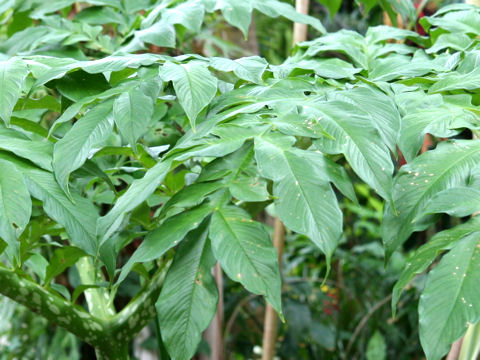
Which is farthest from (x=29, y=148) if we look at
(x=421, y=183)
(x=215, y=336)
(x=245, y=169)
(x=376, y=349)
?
(x=376, y=349)

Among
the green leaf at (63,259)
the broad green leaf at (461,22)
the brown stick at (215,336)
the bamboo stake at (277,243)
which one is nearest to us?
the green leaf at (63,259)

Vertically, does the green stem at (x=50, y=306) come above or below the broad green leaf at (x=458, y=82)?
below

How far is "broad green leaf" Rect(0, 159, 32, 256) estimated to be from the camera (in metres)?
0.40

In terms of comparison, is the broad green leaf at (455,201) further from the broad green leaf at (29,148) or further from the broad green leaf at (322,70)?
the broad green leaf at (29,148)

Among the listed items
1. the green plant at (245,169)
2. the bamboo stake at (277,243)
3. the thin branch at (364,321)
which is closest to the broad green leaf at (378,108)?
the green plant at (245,169)

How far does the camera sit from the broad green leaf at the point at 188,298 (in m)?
0.38

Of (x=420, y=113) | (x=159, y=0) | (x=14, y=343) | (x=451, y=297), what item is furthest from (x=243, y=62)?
(x=14, y=343)

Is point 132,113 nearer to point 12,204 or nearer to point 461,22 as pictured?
point 12,204

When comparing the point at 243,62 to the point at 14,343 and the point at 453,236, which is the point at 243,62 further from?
the point at 14,343

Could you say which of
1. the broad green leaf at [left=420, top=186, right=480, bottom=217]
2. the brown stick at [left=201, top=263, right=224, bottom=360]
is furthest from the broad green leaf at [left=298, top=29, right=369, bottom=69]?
the brown stick at [left=201, top=263, right=224, bottom=360]

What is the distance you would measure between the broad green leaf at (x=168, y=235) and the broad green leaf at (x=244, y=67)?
151mm

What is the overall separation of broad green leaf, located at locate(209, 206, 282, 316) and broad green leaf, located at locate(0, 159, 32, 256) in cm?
13

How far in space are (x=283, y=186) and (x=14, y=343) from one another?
1417 mm

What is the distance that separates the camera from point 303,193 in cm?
38
